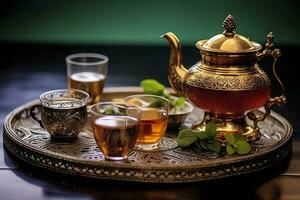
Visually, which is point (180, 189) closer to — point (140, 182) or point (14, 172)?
point (140, 182)

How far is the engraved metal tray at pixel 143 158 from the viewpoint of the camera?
1.16m

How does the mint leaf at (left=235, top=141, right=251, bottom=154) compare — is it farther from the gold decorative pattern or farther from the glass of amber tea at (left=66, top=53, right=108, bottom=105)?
the glass of amber tea at (left=66, top=53, right=108, bottom=105)

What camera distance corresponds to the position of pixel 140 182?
1.16 m

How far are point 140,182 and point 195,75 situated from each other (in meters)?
0.25

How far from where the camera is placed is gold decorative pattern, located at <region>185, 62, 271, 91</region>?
4.19 ft

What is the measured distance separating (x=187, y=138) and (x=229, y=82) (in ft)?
0.38

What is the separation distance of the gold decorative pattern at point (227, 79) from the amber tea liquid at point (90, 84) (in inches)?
11.3

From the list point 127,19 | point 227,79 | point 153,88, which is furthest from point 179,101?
point 127,19

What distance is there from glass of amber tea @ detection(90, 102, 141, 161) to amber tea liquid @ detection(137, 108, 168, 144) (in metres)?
0.04

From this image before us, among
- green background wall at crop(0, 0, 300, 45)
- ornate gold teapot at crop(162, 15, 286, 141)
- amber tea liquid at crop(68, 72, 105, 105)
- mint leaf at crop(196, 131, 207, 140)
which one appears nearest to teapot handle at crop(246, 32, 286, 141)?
ornate gold teapot at crop(162, 15, 286, 141)

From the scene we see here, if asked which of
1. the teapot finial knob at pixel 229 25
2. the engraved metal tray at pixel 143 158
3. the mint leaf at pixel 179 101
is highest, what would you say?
the teapot finial knob at pixel 229 25

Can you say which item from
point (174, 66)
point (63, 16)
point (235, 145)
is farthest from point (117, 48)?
point (235, 145)

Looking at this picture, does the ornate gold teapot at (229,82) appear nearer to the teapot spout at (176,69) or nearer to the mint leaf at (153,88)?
the teapot spout at (176,69)

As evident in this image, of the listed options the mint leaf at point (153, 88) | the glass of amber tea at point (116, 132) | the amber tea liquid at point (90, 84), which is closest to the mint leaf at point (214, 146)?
the glass of amber tea at point (116, 132)
